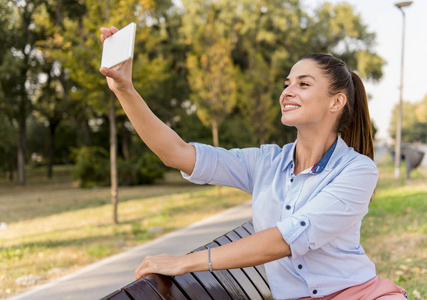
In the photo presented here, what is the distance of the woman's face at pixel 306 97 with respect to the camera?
1.91 metres

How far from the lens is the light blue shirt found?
5.46 ft

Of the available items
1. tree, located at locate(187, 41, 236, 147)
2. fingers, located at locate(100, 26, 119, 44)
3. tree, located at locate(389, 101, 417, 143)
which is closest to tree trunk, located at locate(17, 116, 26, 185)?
tree, located at locate(187, 41, 236, 147)

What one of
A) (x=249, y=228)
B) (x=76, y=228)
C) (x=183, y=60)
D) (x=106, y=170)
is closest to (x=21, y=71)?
(x=106, y=170)

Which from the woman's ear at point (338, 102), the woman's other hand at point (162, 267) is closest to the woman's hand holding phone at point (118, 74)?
the woman's other hand at point (162, 267)

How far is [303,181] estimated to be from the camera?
1920 mm

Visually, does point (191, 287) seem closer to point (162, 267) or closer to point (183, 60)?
point (162, 267)

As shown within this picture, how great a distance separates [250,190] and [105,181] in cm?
1865

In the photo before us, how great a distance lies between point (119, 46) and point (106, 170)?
1888 cm

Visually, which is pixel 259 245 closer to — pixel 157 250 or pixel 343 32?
pixel 157 250

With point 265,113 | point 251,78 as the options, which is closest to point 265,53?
point 251,78

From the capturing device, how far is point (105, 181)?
20.0 m

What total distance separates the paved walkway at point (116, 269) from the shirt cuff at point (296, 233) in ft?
11.4

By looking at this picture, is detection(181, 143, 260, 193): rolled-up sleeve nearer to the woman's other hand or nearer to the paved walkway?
the woman's other hand

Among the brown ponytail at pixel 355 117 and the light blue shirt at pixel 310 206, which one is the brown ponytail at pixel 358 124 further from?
the light blue shirt at pixel 310 206
